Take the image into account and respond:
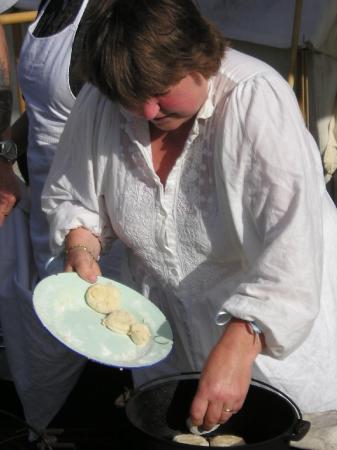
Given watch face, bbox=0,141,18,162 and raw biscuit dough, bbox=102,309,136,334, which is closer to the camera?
raw biscuit dough, bbox=102,309,136,334

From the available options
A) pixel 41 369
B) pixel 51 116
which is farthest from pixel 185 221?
pixel 41 369

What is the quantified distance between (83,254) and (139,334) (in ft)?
0.95

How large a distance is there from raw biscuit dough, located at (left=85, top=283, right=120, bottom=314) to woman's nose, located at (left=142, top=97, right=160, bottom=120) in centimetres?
40

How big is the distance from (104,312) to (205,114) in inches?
18.6

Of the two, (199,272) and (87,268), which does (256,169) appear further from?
(87,268)

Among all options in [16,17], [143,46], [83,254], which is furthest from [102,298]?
[16,17]

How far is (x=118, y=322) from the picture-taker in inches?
74.1

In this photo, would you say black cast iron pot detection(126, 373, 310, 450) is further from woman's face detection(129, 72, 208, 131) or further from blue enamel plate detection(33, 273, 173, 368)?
woman's face detection(129, 72, 208, 131)

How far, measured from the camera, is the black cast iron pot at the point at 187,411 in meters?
1.80

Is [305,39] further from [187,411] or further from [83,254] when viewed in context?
[187,411]

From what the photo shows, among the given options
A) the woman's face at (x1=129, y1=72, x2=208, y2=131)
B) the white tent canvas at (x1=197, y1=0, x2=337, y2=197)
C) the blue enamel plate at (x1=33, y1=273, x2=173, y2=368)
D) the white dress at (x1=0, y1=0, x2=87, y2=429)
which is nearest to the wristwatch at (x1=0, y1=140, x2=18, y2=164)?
the white dress at (x1=0, y1=0, x2=87, y2=429)

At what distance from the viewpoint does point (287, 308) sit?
1.70 meters

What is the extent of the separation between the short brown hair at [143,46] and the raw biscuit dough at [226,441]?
0.71m

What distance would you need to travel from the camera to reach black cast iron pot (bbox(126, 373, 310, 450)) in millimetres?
1802
